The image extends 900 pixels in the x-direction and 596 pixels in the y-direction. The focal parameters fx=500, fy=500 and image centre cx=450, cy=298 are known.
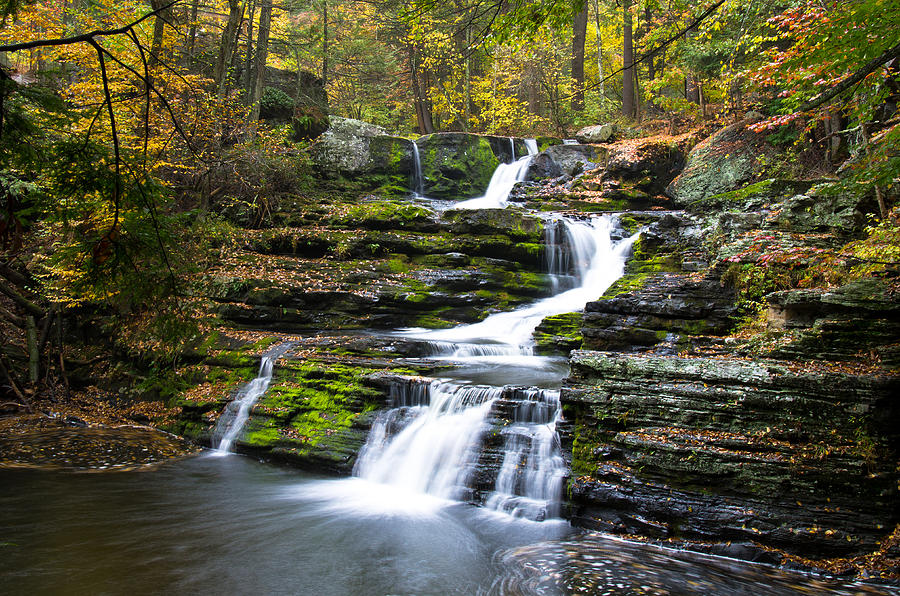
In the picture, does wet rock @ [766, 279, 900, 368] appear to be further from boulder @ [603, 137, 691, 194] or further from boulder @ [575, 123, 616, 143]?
boulder @ [575, 123, 616, 143]

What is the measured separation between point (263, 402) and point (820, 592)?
7.66 metres

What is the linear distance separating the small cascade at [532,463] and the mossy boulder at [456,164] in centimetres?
1341

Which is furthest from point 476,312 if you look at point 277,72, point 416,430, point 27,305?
point 277,72

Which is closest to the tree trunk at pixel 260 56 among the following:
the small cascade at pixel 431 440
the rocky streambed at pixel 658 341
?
the rocky streambed at pixel 658 341

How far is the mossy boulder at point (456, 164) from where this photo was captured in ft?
63.1

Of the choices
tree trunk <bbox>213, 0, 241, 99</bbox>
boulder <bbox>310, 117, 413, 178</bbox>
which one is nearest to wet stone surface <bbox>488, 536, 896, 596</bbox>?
tree trunk <bbox>213, 0, 241, 99</bbox>

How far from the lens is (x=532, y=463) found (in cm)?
604

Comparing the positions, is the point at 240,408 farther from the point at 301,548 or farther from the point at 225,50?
the point at 225,50

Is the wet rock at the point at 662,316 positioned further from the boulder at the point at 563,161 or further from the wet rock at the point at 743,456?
the boulder at the point at 563,161

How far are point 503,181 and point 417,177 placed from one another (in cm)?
333

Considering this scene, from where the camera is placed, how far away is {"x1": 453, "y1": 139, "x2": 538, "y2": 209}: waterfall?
18078 mm

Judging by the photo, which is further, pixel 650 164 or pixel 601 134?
pixel 601 134

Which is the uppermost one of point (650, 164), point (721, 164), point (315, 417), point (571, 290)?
point (650, 164)

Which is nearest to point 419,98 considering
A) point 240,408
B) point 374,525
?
point 240,408
